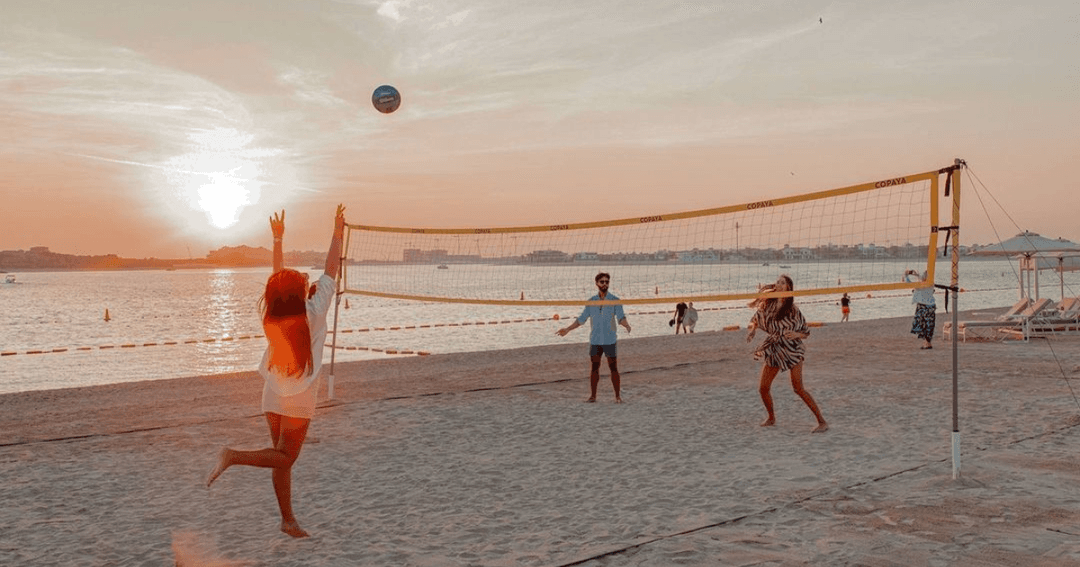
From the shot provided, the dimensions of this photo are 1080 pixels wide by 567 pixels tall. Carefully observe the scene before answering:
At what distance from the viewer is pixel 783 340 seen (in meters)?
8.34

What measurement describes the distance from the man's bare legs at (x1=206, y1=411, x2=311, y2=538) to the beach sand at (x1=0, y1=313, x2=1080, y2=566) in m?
0.17

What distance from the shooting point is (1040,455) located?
7125 mm

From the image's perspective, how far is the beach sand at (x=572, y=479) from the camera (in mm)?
4895

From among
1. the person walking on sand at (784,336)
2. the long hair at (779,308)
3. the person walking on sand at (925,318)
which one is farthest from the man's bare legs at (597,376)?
the person walking on sand at (925,318)

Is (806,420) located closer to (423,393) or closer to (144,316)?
(423,393)

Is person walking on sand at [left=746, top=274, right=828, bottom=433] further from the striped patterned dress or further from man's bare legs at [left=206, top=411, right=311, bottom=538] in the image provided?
man's bare legs at [left=206, top=411, right=311, bottom=538]

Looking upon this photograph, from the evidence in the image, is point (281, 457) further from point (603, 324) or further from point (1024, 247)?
point (1024, 247)

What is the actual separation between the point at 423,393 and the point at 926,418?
6.68m

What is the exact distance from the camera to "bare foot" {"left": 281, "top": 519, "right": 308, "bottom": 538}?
16.6ft

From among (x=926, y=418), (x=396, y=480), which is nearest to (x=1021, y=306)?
(x=926, y=418)

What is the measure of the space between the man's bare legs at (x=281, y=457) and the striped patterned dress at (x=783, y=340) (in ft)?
16.7

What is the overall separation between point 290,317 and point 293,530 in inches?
55.1

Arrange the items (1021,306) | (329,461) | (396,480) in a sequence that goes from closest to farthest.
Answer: (396,480) < (329,461) < (1021,306)

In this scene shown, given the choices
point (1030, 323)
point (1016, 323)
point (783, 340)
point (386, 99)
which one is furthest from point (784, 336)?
point (1030, 323)
